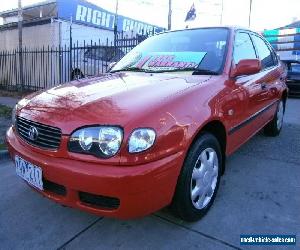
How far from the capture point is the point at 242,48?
12.1 ft

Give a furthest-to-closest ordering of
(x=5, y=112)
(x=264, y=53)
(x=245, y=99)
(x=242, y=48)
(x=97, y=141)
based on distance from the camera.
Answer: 1. (x=5, y=112)
2. (x=264, y=53)
3. (x=242, y=48)
4. (x=245, y=99)
5. (x=97, y=141)

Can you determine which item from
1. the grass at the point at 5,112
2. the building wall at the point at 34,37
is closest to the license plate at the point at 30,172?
the grass at the point at 5,112

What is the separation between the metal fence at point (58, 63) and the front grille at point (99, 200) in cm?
713

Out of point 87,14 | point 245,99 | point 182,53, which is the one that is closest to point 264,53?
point 245,99

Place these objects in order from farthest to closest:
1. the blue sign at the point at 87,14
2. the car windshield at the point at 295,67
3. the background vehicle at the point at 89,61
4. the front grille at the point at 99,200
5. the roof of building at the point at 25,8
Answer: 1. the roof of building at the point at 25,8
2. the blue sign at the point at 87,14
3. the car windshield at the point at 295,67
4. the background vehicle at the point at 89,61
5. the front grille at the point at 99,200

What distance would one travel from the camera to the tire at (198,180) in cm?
245

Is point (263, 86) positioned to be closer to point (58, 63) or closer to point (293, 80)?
point (293, 80)

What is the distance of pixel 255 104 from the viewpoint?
3721 mm

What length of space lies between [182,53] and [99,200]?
6.13 ft

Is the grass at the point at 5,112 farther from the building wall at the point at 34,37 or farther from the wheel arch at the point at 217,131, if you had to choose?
the building wall at the point at 34,37

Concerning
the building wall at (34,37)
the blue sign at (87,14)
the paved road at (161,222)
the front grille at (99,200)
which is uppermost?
the blue sign at (87,14)

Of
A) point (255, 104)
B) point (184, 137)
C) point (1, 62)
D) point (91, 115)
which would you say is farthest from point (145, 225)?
point (1, 62)

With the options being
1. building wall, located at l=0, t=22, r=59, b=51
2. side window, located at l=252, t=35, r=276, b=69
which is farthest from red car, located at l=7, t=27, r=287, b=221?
building wall, located at l=0, t=22, r=59, b=51

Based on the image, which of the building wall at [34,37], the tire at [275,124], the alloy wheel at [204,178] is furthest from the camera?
the building wall at [34,37]
